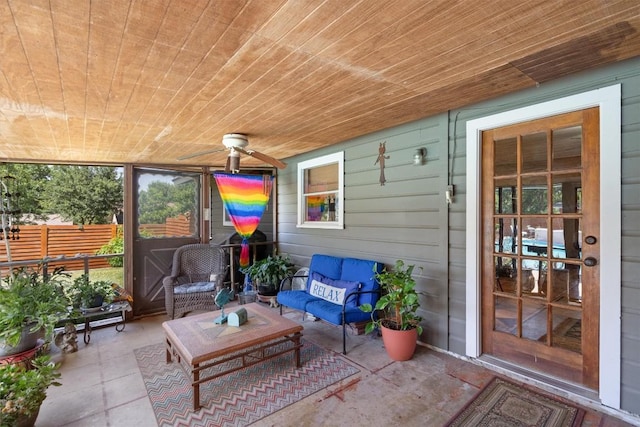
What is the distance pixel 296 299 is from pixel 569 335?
8.40 ft

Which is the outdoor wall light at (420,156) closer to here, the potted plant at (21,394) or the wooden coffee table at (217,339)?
the wooden coffee table at (217,339)

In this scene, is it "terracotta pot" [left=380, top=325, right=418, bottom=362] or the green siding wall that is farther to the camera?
"terracotta pot" [left=380, top=325, right=418, bottom=362]

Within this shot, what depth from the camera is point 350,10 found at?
4.61ft

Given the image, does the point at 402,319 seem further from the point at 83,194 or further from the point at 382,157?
the point at 83,194

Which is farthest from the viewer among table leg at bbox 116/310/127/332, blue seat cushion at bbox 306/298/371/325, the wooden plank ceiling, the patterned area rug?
table leg at bbox 116/310/127/332

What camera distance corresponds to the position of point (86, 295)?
11.8ft

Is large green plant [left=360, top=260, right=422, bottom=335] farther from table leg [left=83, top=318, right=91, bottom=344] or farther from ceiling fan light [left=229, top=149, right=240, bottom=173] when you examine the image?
table leg [left=83, top=318, right=91, bottom=344]

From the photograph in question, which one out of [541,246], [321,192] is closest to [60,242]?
→ [321,192]

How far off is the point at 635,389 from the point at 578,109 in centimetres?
193

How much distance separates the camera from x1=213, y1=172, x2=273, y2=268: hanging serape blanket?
4.50m

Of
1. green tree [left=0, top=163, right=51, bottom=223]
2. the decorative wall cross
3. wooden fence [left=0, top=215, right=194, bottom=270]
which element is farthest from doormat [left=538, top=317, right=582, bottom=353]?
green tree [left=0, top=163, right=51, bottom=223]

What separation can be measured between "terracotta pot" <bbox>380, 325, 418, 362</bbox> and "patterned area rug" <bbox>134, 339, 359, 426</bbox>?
42 cm

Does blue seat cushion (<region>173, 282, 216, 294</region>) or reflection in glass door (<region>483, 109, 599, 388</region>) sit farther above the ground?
reflection in glass door (<region>483, 109, 599, 388</region>)

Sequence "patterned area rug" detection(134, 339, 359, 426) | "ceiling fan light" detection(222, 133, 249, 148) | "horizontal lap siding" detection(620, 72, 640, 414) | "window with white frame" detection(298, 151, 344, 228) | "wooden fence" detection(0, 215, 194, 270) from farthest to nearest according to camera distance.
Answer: "wooden fence" detection(0, 215, 194, 270), "window with white frame" detection(298, 151, 344, 228), "ceiling fan light" detection(222, 133, 249, 148), "patterned area rug" detection(134, 339, 359, 426), "horizontal lap siding" detection(620, 72, 640, 414)
